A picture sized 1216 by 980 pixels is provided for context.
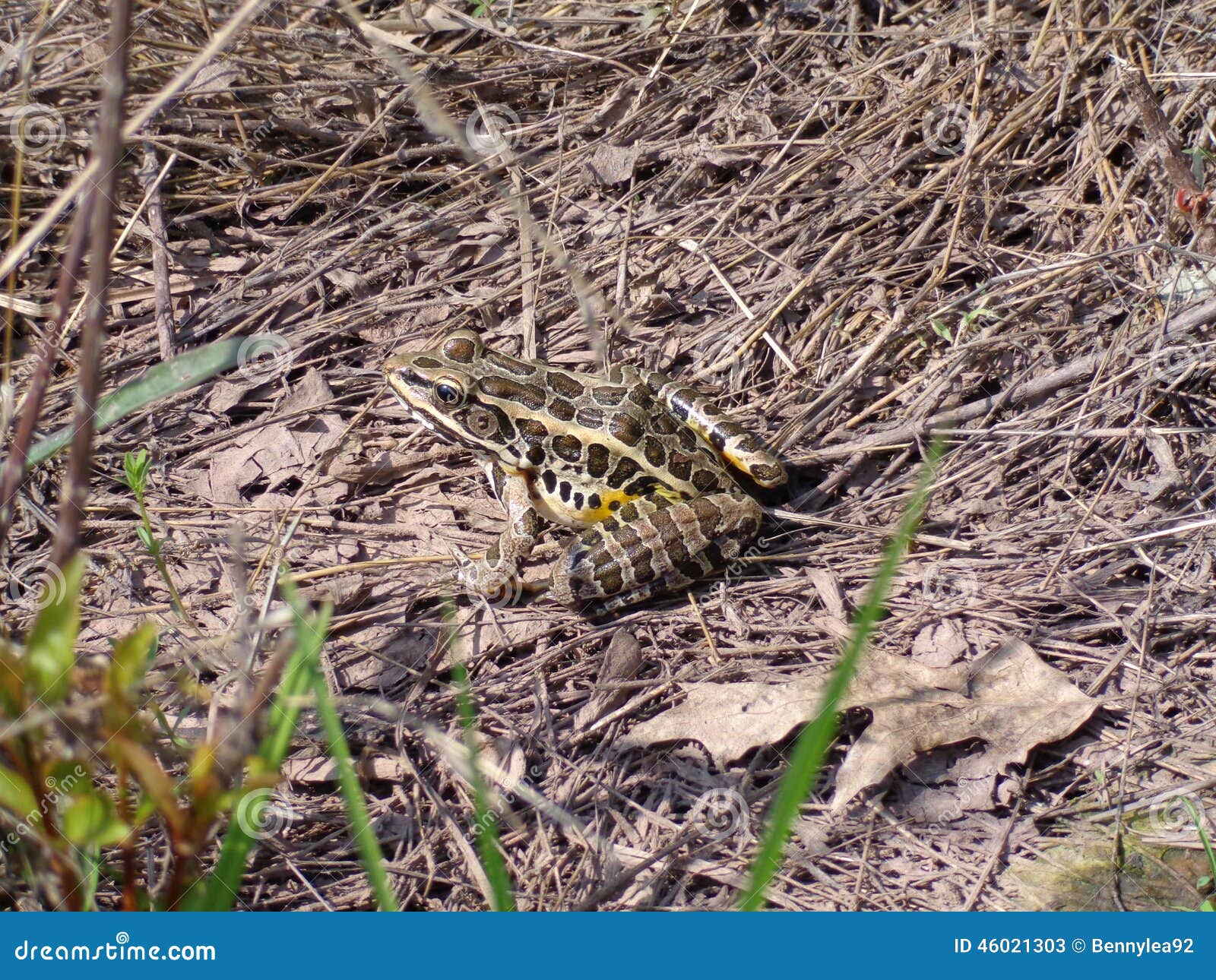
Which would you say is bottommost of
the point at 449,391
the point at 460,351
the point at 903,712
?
the point at 903,712

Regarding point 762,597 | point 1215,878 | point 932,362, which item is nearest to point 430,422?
point 762,597

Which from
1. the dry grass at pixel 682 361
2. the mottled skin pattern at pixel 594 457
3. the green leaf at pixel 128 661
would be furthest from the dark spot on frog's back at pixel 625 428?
the green leaf at pixel 128 661

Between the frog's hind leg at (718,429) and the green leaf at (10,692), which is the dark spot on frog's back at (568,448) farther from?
the green leaf at (10,692)

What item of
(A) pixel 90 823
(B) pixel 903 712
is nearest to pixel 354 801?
(A) pixel 90 823

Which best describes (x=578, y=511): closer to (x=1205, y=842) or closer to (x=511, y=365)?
(x=511, y=365)

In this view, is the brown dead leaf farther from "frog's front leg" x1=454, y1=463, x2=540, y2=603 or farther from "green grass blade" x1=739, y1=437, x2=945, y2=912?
"green grass blade" x1=739, y1=437, x2=945, y2=912
